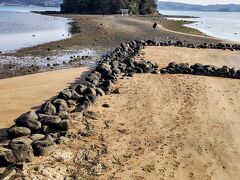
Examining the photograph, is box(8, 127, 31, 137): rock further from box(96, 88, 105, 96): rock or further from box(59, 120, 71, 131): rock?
box(96, 88, 105, 96): rock

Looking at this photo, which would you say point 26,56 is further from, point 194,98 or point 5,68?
point 194,98

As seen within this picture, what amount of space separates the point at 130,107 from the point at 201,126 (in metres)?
3.31

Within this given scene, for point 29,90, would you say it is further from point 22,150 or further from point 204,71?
point 204,71

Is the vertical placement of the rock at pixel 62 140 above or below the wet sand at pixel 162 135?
above

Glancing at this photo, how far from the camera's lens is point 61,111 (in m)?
14.8

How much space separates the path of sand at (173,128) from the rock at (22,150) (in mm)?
2149

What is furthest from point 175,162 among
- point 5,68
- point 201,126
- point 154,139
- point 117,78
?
point 5,68

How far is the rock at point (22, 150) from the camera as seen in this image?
10.9 m

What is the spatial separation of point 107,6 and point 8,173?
12872cm

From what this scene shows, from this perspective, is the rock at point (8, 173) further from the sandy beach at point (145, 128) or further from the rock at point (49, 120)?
the rock at point (49, 120)

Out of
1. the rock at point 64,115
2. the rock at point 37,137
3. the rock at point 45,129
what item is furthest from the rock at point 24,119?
the rock at point 64,115

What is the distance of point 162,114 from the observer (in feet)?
53.6

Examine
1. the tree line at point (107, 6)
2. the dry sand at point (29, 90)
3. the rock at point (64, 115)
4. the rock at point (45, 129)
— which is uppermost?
the rock at point (64, 115)

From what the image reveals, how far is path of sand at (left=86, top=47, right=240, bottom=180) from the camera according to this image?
A: 1164cm
